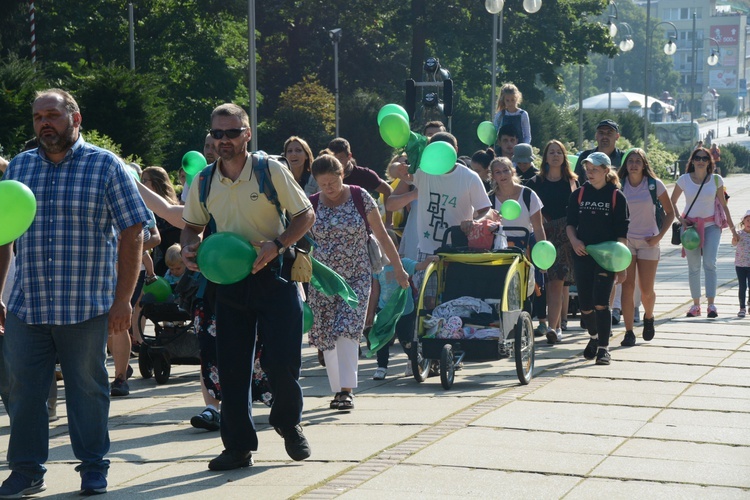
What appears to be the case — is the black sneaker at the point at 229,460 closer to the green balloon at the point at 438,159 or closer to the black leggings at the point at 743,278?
the green balloon at the point at 438,159

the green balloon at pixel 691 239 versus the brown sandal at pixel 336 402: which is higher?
the green balloon at pixel 691 239

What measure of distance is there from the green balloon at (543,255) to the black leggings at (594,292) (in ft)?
0.88

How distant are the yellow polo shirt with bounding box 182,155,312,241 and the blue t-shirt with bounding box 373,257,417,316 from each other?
3.54m

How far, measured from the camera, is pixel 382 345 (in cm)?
948

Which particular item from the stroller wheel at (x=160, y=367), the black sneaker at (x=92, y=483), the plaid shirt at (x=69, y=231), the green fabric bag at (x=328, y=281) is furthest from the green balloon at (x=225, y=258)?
the stroller wheel at (x=160, y=367)

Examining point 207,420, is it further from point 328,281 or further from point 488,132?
point 488,132

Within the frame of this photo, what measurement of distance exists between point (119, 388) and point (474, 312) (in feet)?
8.90

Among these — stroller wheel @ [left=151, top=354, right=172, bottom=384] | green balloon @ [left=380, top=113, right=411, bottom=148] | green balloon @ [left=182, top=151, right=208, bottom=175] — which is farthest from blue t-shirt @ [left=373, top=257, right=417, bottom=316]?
green balloon @ [left=182, top=151, right=208, bottom=175]

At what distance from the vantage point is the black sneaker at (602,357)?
10461mm

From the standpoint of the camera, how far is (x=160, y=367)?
33.1 ft

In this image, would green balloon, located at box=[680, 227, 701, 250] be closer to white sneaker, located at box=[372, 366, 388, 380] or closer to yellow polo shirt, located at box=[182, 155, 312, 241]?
white sneaker, located at box=[372, 366, 388, 380]

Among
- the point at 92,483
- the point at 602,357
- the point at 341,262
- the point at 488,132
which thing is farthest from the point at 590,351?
the point at 92,483

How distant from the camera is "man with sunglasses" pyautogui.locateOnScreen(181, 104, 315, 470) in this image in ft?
21.5

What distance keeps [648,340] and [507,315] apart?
287cm
